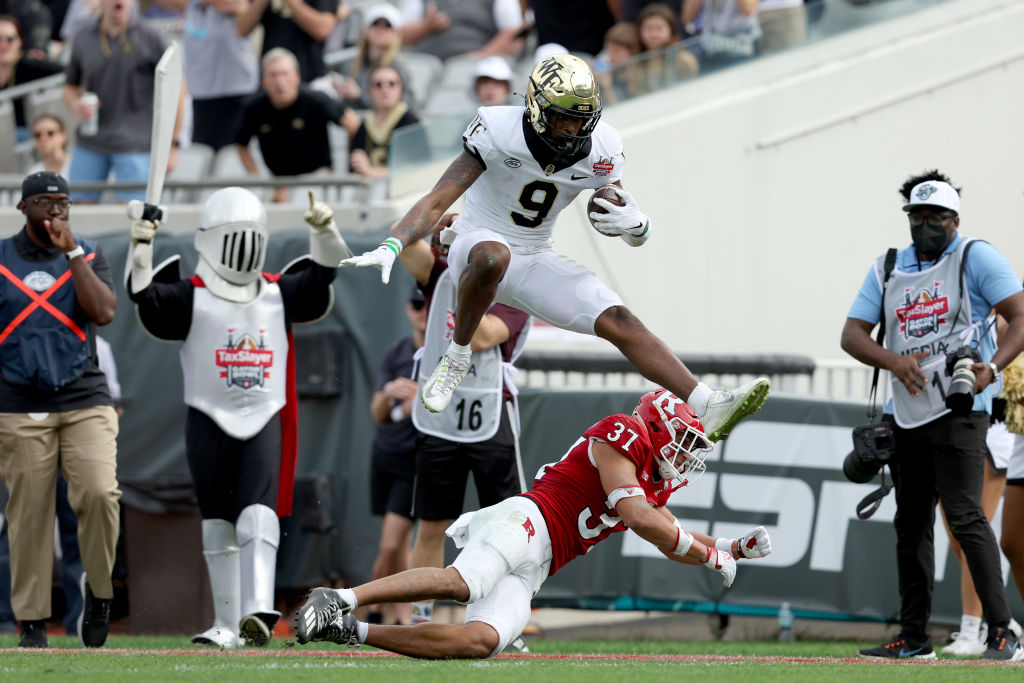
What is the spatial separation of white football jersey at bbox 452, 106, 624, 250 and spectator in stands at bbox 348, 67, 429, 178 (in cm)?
451

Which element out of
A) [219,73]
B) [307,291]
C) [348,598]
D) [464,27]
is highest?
[464,27]

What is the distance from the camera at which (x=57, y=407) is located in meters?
7.41

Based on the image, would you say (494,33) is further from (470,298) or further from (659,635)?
(470,298)

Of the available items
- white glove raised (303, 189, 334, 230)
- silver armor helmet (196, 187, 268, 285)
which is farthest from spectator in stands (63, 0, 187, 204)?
white glove raised (303, 189, 334, 230)

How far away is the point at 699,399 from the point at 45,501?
334 cm

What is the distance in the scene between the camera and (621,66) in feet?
37.7

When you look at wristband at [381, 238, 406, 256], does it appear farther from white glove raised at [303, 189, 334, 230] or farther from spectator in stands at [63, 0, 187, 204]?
spectator in stands at [63, 0, 187, 204]

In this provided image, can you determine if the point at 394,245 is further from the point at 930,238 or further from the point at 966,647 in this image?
the point at 966,647

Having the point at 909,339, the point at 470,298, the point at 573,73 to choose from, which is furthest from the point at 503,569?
the point at 909,339

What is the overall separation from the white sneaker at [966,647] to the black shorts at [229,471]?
3394 millimetres

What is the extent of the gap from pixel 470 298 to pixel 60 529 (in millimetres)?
3813

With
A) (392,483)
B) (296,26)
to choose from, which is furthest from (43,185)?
(296,26)

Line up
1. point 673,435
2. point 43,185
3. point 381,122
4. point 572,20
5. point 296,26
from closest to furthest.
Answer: point 673,435 < point 43,185 < point 381,122 < point 296,26 < point 572,20

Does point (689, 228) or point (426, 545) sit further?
point (689, 228)
